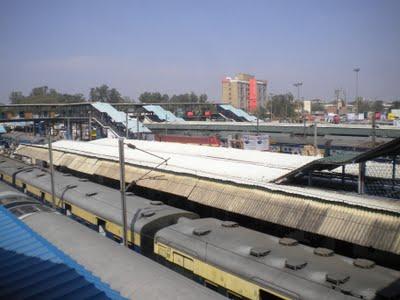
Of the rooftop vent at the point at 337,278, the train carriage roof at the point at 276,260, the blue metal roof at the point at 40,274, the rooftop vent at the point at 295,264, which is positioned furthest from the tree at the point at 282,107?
the blue metal roof at the point at 40,274

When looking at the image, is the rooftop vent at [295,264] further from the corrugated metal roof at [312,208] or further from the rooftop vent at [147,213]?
the rooftop vent at [147,213]

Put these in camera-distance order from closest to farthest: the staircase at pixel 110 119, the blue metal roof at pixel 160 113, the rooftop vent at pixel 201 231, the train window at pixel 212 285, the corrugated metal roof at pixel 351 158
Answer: the train window at pixel 212 285, the corrugated metal roof at pixel 351 158, the rooftop vent at pixel 201 231, the staircase at pixel 110 119, the blue metal roof at pixel 160 113

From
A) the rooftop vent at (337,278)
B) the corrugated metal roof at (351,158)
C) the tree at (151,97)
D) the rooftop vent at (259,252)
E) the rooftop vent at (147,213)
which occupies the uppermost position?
the tree at (151,97)

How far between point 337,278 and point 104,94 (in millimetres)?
175350

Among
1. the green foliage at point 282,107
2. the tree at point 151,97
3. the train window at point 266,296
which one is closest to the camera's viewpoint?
the train window at point 266,296

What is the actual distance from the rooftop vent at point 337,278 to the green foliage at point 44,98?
15119 centimetres

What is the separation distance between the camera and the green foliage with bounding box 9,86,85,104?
150 meters

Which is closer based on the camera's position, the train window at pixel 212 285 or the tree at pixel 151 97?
the train window at pixel 212 285

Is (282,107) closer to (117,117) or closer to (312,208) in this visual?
(117,117)

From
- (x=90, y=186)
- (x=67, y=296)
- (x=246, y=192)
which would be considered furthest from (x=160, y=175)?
(x=67, y=296)

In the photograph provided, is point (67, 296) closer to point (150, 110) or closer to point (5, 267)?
point (5, 267)

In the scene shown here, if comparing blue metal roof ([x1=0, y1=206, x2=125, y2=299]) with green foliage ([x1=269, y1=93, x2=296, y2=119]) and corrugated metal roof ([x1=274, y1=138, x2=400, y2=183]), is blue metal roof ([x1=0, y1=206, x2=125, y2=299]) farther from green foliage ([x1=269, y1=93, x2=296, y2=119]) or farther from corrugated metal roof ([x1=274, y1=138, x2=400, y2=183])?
green foliage ([x1=269, y1=93, x2=296, y2=119])

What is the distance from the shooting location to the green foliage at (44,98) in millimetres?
150050

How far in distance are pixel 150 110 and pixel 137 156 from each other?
61723 millimetres
